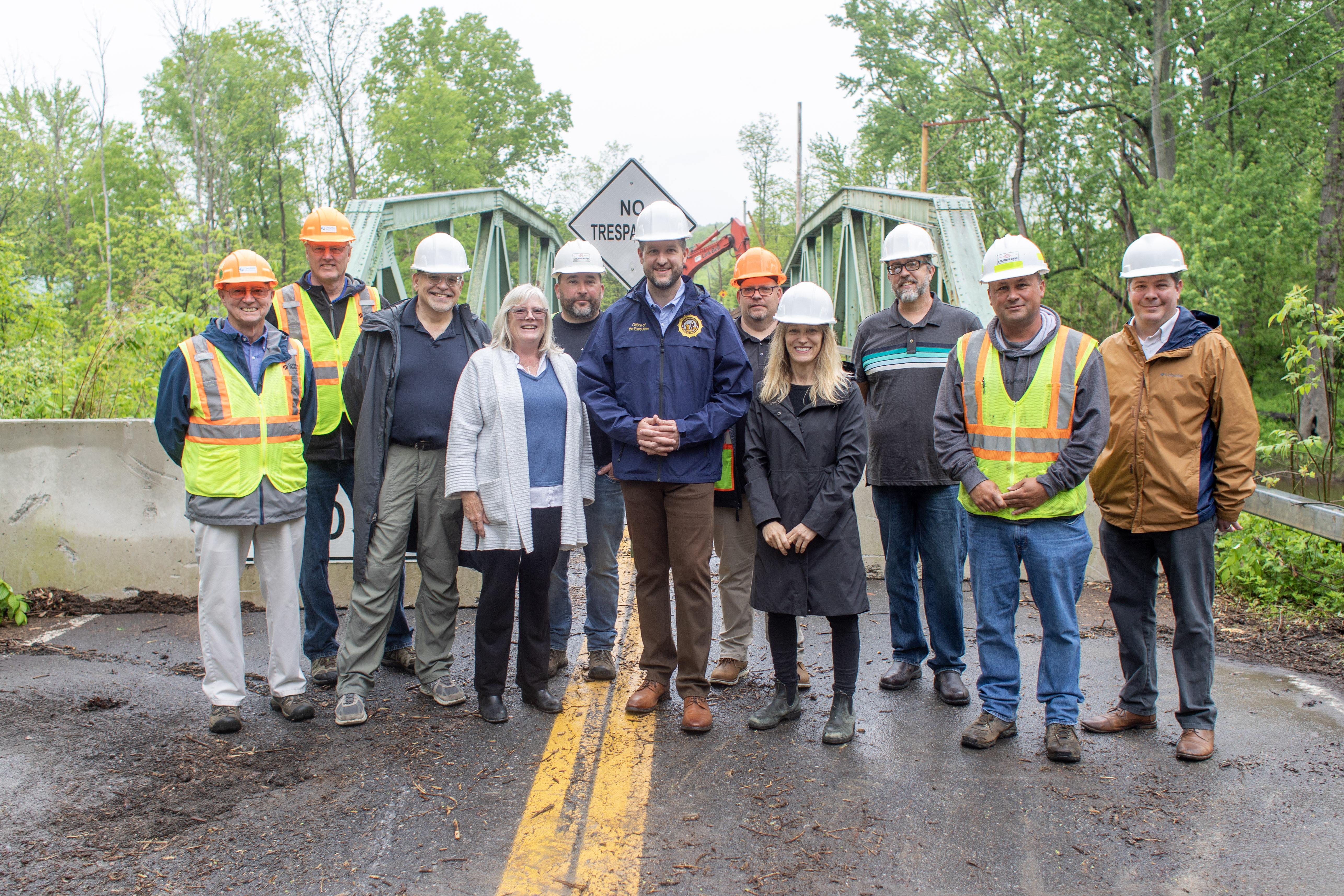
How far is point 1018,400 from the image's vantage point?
155 inches

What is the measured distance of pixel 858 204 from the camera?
28.5 feet

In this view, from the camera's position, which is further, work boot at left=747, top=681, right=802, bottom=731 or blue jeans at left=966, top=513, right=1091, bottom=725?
work boot at left=747, top=681, right=802, bottom=731

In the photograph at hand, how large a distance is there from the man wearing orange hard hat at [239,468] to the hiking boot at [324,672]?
0.35m

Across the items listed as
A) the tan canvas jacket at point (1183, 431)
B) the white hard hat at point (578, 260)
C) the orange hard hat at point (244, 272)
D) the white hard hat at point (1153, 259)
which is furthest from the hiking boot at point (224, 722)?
the white hard hat at point (1153, 259)

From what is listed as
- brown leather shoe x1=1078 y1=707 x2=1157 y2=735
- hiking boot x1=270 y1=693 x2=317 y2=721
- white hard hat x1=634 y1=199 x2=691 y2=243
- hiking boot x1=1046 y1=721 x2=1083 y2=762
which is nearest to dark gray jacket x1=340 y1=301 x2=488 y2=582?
hiking boot x1=270 y1=693 x2=317 y2=721

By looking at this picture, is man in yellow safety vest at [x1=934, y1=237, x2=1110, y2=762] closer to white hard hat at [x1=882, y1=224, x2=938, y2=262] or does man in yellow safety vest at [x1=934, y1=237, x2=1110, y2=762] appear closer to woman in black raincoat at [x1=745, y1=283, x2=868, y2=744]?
woman in black raincoat at [x1=745, y1=283, x2=868, y2=744]

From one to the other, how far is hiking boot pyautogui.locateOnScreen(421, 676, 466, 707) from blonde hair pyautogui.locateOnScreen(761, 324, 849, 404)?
1921mm

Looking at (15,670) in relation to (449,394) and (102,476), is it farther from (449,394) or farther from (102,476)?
(449,394)

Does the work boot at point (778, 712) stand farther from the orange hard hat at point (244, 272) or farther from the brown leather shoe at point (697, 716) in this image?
the orange hard hat at point (244, 272)

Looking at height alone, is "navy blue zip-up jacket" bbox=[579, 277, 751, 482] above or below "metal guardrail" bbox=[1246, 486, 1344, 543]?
above

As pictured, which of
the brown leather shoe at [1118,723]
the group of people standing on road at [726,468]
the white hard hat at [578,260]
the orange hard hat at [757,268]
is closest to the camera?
the group of people standing on road at [726,468]

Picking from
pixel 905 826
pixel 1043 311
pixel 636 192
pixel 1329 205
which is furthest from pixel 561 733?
pixel 1329 205

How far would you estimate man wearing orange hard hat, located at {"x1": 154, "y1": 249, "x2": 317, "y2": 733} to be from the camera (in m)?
4.16

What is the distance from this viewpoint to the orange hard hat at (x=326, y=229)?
4.74 m
